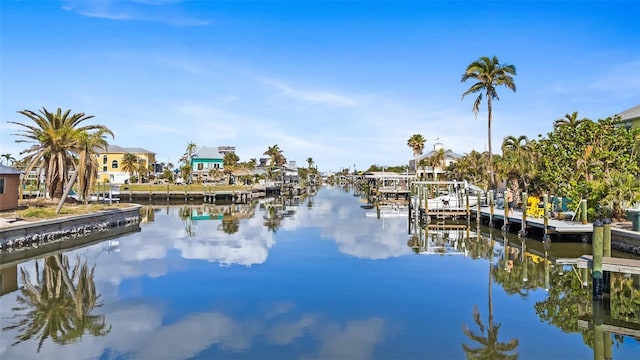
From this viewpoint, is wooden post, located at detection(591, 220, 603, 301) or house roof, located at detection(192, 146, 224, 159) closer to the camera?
wooden post, located at detection(591, 220, 603, 301)

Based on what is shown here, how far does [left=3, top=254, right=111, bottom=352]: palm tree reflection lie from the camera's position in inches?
491

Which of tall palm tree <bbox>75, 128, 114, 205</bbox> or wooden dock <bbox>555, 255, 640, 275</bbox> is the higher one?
tall palm tree <bbox>75, 128, 114, 205</bbox>

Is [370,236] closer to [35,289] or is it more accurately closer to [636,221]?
[636,221]

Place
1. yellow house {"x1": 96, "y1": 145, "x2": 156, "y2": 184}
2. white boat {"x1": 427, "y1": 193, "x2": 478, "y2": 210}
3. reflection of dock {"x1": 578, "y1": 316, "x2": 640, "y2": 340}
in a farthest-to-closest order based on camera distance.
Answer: yellow house {"x1": 96, "y1": 145, "x2": 156, "y2": 184} < white boat {"x1": 427, "y1": 193, "x2": 478, "y2": 210} < reflection of dock {"x1": 578, "y1": 316, "x2": 640, "y2": 340}

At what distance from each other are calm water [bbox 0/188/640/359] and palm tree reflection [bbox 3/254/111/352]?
54 millimetres

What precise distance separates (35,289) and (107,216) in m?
18.4

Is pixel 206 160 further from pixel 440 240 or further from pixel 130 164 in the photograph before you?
pixel 440 240

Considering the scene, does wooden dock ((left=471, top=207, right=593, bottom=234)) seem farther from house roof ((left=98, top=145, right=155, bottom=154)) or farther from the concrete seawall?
house roof ((left=98, top=145, right=155, bottom=154))

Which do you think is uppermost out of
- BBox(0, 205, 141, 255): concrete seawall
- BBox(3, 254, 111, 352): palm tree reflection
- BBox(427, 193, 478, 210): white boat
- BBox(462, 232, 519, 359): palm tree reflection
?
BBox(427, 193, 478, 210): white boat

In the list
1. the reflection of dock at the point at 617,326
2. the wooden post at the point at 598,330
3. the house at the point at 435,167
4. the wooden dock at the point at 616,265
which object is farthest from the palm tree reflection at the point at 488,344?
the house at the point at 435,167

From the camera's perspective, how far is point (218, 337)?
1198 centimetres

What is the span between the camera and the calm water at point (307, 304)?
11406 millimetres

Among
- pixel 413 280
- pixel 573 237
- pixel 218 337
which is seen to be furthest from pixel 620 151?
pixel 218 337

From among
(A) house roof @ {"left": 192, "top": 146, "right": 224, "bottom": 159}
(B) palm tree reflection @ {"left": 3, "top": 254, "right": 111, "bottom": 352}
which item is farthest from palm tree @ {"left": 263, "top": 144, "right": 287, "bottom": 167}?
(B) palm tree reflection @ {"left": 3, "top": 254, "right": 111, "bottom": 352}
